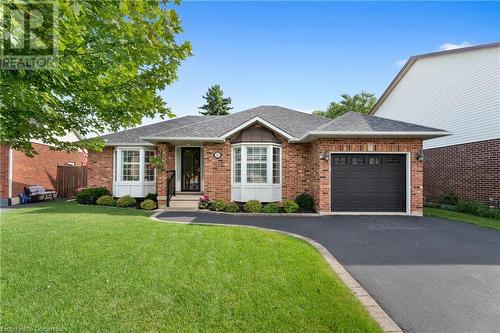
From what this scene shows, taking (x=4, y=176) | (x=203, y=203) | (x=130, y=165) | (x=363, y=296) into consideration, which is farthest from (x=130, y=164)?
(x=363, y=296)

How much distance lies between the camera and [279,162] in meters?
11.9

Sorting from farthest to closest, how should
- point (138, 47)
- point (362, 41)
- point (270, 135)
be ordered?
1. point (270, 135)
2. point (362, 41)
3. point (138, 47)

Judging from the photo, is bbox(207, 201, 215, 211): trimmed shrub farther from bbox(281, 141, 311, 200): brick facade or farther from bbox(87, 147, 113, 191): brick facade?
bbox(87, 147, 113, 191): brick facade

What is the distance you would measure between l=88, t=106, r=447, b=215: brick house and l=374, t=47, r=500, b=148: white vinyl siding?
154 inches

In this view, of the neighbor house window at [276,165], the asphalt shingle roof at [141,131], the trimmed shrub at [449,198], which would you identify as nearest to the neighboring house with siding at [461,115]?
the trimmed shrub at [449,198]

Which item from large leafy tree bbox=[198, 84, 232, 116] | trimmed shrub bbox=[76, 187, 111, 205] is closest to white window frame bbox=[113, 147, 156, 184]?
trimmed shrub bbox=[76, 187, 111, 205]

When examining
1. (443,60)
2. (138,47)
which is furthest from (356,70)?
(138,47)

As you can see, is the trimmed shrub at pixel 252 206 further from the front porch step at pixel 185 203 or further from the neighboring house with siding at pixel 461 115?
the neighboring house with siding at pixel 461 115

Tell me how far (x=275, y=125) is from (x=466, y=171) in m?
9.73

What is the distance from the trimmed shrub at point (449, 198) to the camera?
Result: 12688 millimetres

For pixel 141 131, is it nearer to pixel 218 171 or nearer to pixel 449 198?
pixel 218 171

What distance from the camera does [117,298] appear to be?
11.1 feet

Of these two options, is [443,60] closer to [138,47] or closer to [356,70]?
[356,70]

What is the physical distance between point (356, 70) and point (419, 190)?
663 centimetres
